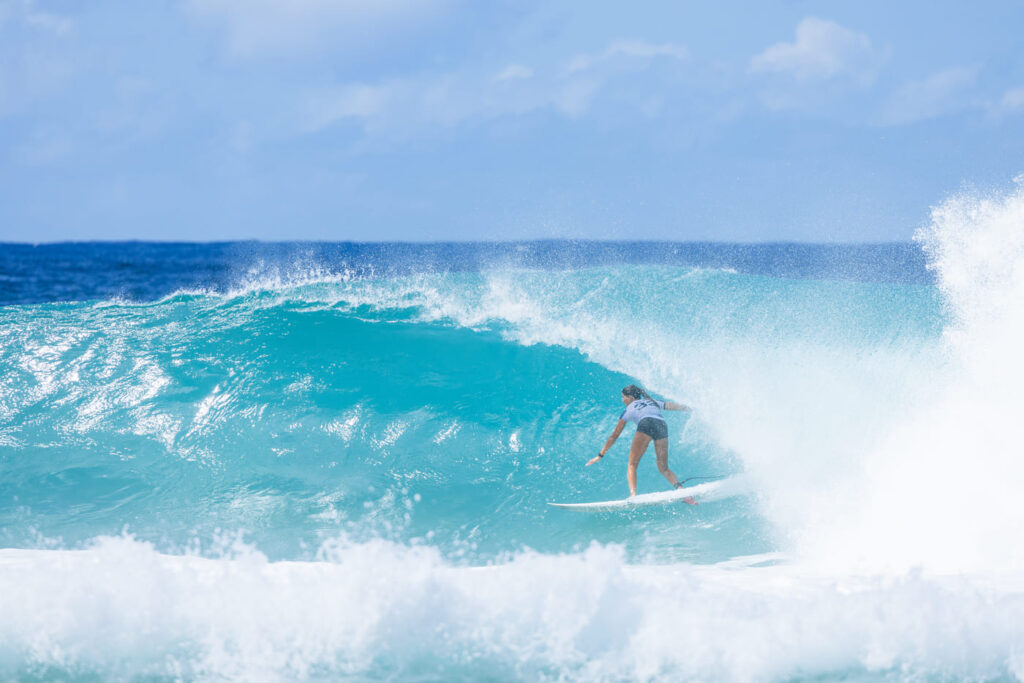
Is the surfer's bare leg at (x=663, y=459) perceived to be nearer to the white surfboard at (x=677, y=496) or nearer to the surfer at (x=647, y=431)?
the surfer at (x=647, y=431)

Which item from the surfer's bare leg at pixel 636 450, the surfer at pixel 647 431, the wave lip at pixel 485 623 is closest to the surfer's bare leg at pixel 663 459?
the surfer at pixel 647 431

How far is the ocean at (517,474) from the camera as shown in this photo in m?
4.49

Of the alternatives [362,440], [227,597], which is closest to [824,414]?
[362,440]

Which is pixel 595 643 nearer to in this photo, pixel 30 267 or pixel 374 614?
pixel 374 614

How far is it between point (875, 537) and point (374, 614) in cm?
419

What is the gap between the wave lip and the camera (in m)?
4.33

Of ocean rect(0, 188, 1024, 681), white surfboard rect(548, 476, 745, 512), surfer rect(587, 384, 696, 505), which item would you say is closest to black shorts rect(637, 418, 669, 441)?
surfer rect(587, 384, 696, 505)

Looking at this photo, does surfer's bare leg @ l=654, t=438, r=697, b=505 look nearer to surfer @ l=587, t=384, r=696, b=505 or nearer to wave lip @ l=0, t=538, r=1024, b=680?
surfer @ l=587, t=384, r=696, b=505

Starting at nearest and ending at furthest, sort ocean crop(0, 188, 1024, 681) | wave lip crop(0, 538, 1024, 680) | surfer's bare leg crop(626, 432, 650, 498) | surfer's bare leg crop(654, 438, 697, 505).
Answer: wave lip crop(0, 538, 1024, 680) < ocean crop(0, 188, 1024, 681) < surfer's bare leg crop(626, 432, 650, 498) < surfer's bare leg crop(654, 438, 697, 505)

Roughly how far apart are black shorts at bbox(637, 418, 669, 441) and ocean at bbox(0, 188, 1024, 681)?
734 mm

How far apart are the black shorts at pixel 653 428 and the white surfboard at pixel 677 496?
52 cm

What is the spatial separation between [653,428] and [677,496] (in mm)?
660

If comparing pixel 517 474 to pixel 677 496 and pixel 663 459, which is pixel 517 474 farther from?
pixel 677 496

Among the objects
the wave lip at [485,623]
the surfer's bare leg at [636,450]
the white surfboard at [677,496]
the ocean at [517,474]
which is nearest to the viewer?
the wave lip at [485,623]
